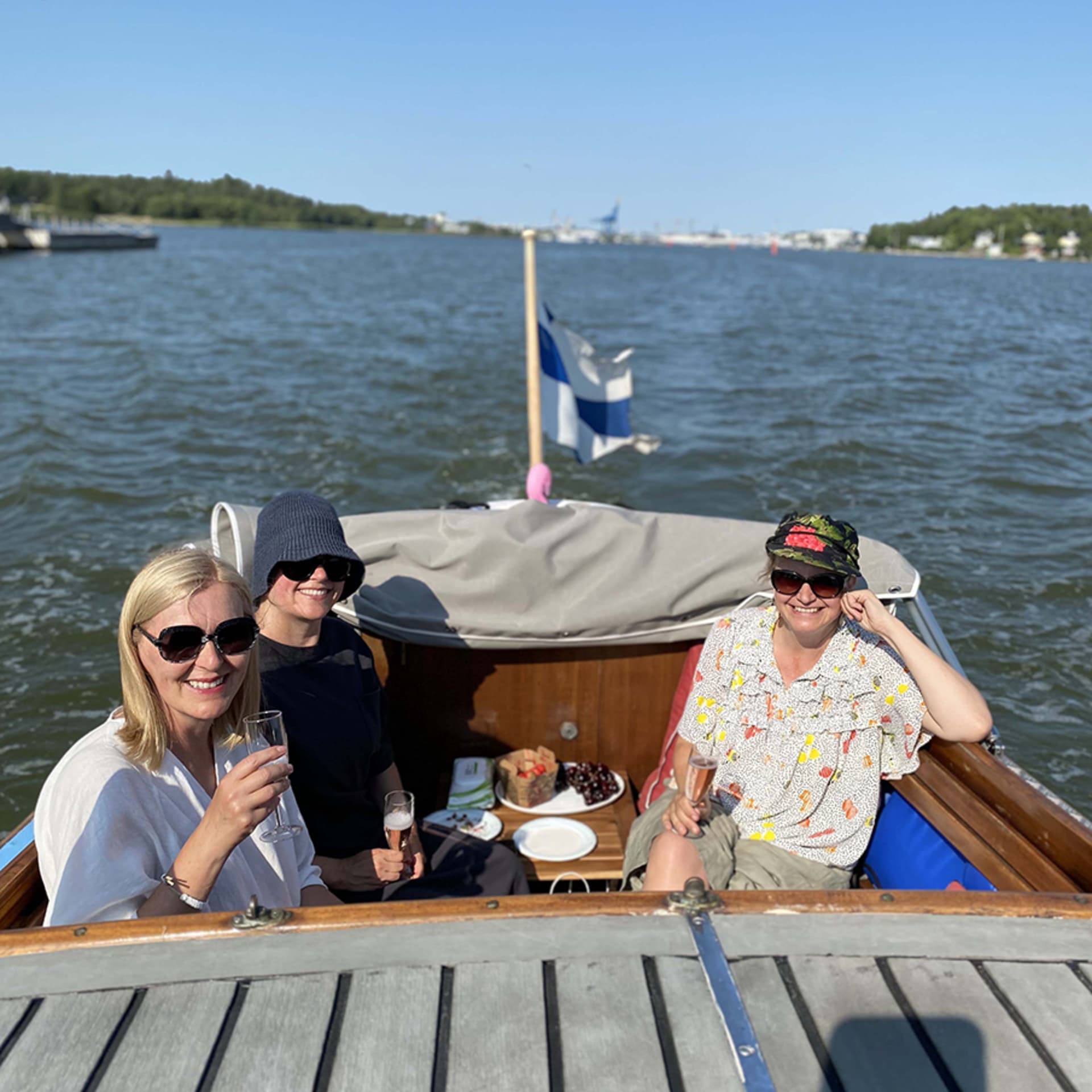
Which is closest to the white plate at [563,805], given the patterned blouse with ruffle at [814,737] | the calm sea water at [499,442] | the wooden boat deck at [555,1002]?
the patterned blouse with ruffle at [814,737]

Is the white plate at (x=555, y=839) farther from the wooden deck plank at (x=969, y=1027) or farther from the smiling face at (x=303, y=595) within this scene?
the wooden deck plank at (x=969, y=1027)

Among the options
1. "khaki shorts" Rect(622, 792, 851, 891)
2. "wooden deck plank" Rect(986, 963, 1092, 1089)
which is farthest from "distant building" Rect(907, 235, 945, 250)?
"wooden deck plank" Rect(986, 963, 1092, 1089)

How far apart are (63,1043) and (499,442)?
1319 cm

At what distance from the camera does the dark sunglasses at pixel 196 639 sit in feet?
6.41

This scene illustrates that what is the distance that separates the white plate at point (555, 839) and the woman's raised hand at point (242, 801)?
66.8 inches

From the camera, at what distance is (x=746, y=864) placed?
2803 millimetres

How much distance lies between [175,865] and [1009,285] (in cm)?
6574

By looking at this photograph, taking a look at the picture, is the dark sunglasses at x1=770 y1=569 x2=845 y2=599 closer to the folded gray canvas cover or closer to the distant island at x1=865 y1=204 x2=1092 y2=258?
the folded gray canvas cover

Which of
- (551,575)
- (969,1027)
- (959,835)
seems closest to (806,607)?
(959,835)

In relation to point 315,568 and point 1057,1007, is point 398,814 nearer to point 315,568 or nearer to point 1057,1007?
point 315,568

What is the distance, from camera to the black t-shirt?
8.97ft

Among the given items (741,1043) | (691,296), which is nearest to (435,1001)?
(741,1043)

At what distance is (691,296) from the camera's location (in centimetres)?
4066

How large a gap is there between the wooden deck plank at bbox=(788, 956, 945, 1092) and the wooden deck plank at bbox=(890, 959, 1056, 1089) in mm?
37
